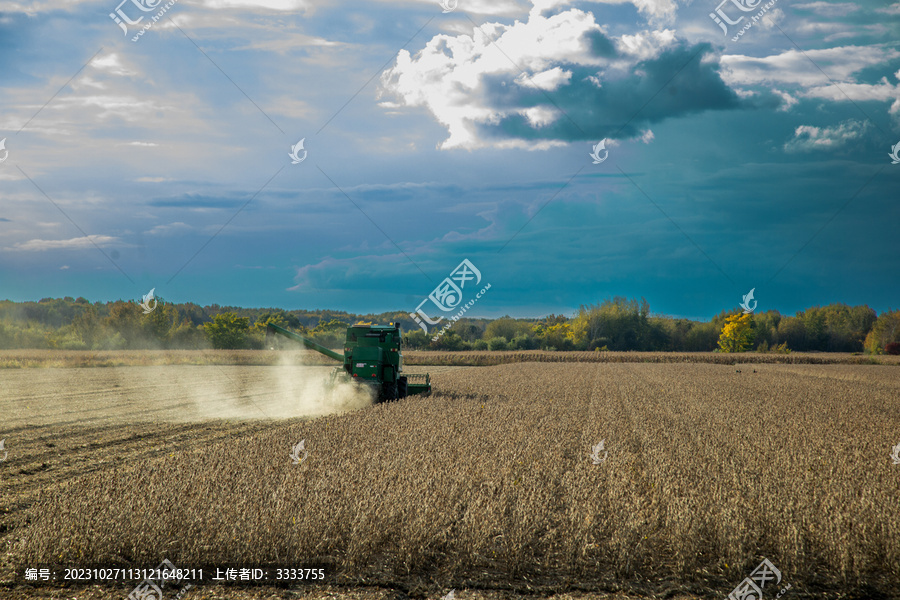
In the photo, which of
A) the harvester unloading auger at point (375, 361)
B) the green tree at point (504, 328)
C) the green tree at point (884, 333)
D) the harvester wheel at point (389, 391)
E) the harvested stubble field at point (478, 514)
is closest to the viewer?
the harvested stubble field at point (478, 514)

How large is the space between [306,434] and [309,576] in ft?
21.2

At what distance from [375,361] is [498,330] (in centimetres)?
8206

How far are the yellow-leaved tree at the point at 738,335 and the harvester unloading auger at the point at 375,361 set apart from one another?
89843mm

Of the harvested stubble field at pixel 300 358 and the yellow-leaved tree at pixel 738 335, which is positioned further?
the yellow-leaved tree at pixel 738 335

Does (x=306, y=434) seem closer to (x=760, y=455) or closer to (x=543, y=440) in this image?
(x=543, y=440)

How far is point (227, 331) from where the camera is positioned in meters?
74.6

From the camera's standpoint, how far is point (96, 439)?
14.6 metres

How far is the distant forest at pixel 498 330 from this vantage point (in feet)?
241

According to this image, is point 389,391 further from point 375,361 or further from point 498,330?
point 498,330

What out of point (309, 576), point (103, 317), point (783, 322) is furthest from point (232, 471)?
point (783, 322)

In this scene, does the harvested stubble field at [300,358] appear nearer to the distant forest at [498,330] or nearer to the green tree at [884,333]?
the distant forest at [498,330]

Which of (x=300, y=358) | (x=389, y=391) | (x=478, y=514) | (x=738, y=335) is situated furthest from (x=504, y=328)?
(x=478, y=514)

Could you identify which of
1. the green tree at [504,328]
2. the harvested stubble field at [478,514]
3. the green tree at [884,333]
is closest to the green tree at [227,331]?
the green tree at [504,328]

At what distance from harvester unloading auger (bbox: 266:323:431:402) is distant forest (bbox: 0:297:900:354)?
134 ft
